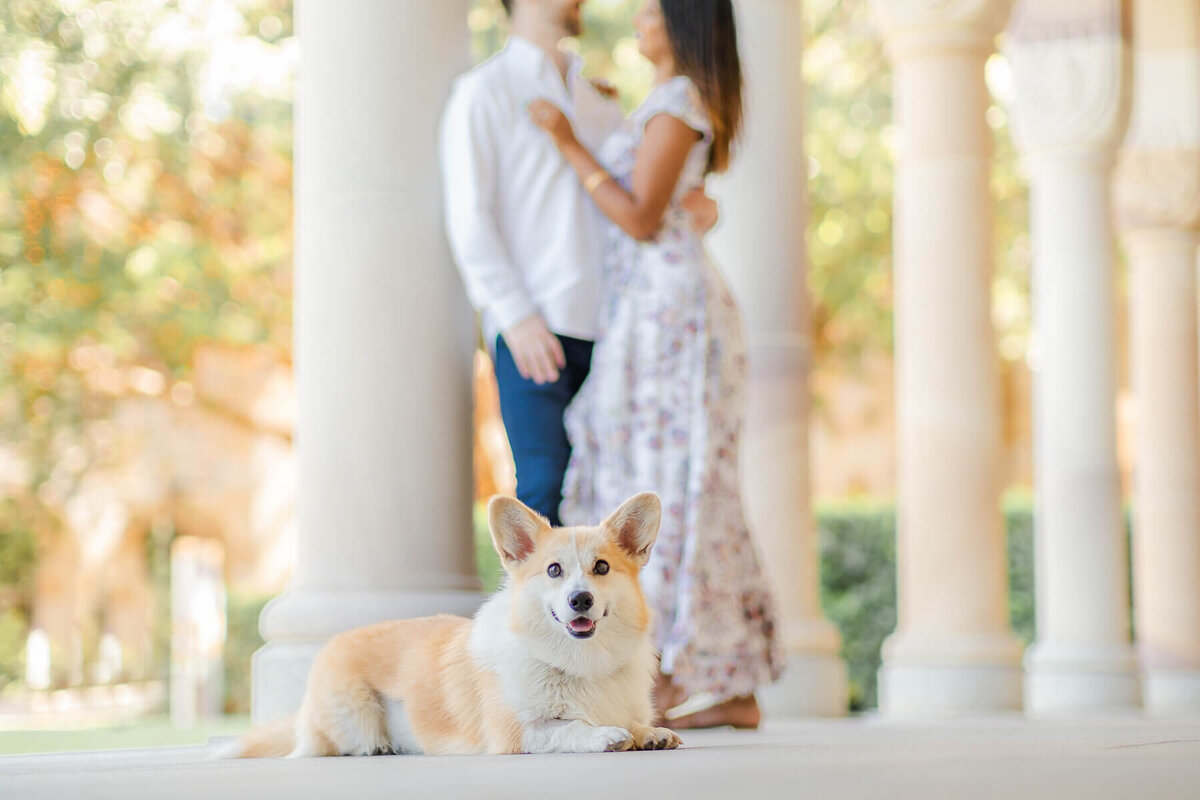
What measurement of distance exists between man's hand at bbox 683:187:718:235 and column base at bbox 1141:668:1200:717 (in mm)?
10210

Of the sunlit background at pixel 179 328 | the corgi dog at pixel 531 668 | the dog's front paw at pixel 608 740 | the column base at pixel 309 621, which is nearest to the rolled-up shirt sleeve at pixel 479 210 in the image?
the column base at pixel 309 621

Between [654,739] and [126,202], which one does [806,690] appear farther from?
[126,202]

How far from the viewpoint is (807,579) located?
9.87m

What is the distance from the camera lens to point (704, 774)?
11.7ft

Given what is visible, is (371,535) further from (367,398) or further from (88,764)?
(88,764)

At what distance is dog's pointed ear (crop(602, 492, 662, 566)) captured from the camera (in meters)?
4.59

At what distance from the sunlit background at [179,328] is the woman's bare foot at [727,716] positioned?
19.5 feet

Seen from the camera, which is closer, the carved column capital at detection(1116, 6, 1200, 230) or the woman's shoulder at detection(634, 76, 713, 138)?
the woman's shoulder at detection(634, 76, 713, 138)

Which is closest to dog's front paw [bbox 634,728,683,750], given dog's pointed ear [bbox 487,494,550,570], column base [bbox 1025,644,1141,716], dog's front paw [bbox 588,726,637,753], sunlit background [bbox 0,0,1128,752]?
A: dog's front paw [bbox 588,726,637,753]

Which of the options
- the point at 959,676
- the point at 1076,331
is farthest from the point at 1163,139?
the point at 959,676

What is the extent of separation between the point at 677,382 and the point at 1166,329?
38.5 ft

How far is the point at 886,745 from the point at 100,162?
16206 millimetres

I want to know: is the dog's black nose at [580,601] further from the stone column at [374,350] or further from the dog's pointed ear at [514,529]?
the stone column at [374,350]

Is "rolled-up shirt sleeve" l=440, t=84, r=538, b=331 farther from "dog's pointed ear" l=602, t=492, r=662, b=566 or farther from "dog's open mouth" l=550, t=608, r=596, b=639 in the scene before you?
"dog's open mouth" l=550, t=608, r=596, b=639
